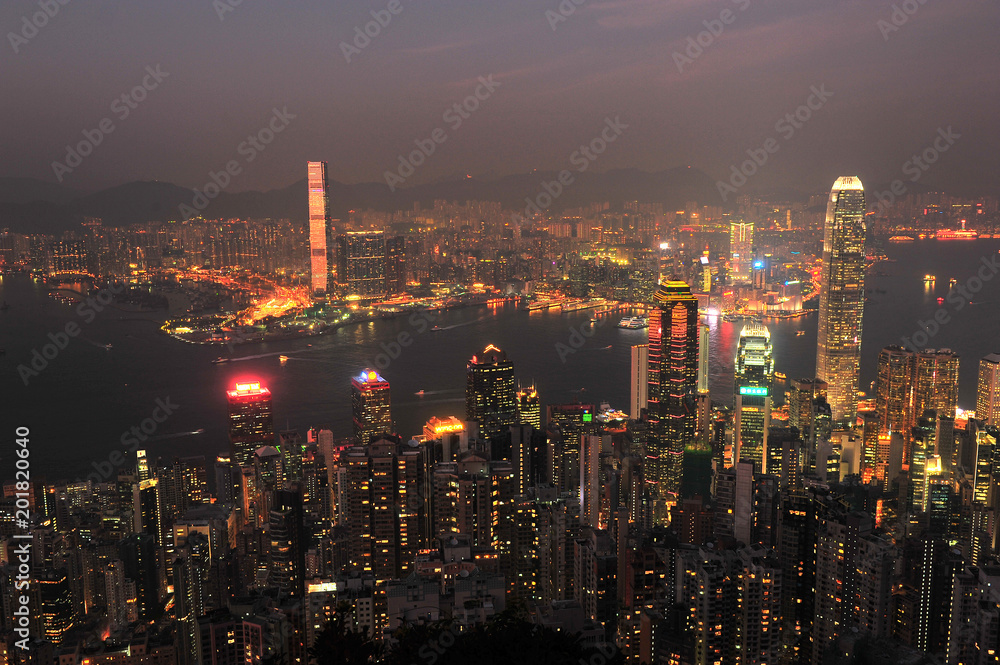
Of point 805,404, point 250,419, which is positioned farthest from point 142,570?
point 805,404

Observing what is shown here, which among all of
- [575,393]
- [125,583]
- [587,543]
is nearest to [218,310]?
[575,393]

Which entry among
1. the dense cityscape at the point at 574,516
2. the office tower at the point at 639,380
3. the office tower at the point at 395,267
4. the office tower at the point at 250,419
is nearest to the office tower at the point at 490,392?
the dense cityscape at the point at 574,516

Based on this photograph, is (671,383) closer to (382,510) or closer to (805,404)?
(805,404)

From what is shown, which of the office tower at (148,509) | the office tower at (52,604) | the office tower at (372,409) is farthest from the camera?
the office tower at (372,409)

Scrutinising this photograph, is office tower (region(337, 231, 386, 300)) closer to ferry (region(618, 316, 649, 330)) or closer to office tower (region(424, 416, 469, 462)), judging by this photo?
ferry (region(618, 316, 649, 330))

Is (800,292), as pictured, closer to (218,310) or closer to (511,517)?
(218,310)

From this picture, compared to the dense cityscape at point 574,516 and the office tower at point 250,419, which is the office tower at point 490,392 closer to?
the dense cityscape at point 574,516
